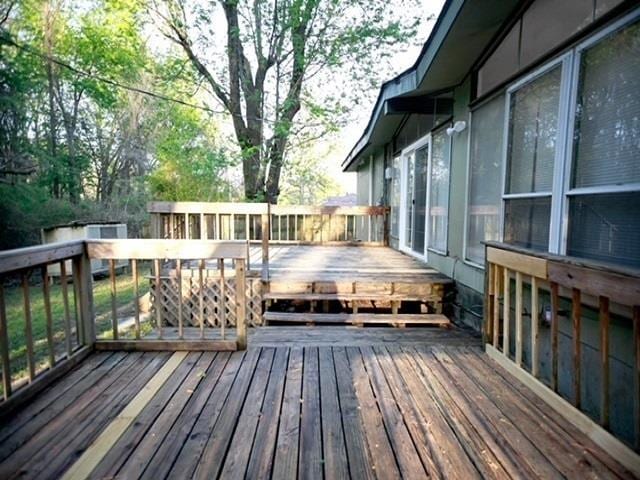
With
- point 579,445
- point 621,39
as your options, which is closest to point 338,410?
point 579,445

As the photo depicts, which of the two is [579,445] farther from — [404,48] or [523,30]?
[404,48]

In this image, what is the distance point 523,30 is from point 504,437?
3.27 metres

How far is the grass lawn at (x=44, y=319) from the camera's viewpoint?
4.63 metres

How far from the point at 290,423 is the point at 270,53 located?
936 cm

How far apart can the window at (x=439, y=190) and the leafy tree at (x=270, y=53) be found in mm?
4441

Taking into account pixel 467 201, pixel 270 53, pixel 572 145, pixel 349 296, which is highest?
pixel 270 53

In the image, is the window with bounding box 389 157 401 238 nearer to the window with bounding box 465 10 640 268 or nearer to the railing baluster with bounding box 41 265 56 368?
the window with bounding box 465 10 640 268

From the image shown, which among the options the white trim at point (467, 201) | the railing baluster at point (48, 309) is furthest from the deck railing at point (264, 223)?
the white trim at point (467, 201)

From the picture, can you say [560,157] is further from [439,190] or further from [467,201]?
[439,190]

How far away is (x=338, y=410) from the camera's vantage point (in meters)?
2.02

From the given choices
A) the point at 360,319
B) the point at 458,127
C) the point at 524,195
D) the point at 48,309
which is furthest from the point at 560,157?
the point at 48,309

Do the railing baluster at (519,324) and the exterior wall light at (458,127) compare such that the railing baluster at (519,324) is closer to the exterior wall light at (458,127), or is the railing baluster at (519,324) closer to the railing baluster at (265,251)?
the exterior wall light at (458,127)

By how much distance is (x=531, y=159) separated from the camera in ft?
9.66

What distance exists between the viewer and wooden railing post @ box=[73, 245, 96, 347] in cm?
270
